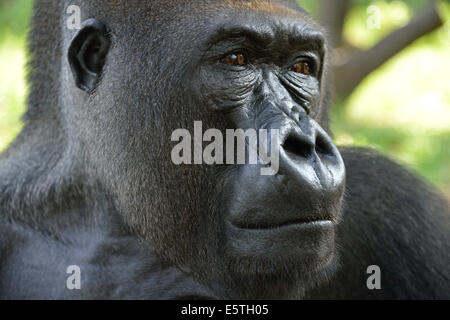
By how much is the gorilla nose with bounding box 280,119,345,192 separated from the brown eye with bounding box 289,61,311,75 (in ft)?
1.57

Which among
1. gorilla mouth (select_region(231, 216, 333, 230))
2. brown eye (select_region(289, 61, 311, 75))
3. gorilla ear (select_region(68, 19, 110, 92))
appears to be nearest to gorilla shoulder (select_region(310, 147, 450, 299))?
brown eye (select_region(289, 61, 311, 75))

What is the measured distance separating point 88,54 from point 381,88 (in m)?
9.53

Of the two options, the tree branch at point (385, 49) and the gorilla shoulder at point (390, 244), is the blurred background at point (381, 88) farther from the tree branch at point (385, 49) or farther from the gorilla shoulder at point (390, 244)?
the gorilla shoulder at point (390, 244)

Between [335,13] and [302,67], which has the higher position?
[335,13]

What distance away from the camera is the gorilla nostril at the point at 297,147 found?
3.12 m

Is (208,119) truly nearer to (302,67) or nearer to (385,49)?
(302,67)

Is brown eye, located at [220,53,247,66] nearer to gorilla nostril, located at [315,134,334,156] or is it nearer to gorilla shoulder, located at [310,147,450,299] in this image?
gorilla nostril, located at [315,134,334,156]

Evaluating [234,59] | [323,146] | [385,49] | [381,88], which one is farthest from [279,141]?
[381,88]

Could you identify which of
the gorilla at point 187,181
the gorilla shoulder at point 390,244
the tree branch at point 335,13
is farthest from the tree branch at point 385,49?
the gorilla at point 187,181

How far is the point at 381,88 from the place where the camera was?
12523 mm

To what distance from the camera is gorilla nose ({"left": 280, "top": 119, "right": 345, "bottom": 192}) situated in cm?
303

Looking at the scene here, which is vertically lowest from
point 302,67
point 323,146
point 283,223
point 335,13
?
point 283,223

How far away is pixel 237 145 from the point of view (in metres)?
3.28

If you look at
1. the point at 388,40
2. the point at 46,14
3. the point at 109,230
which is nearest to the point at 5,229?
the point at 109,230
